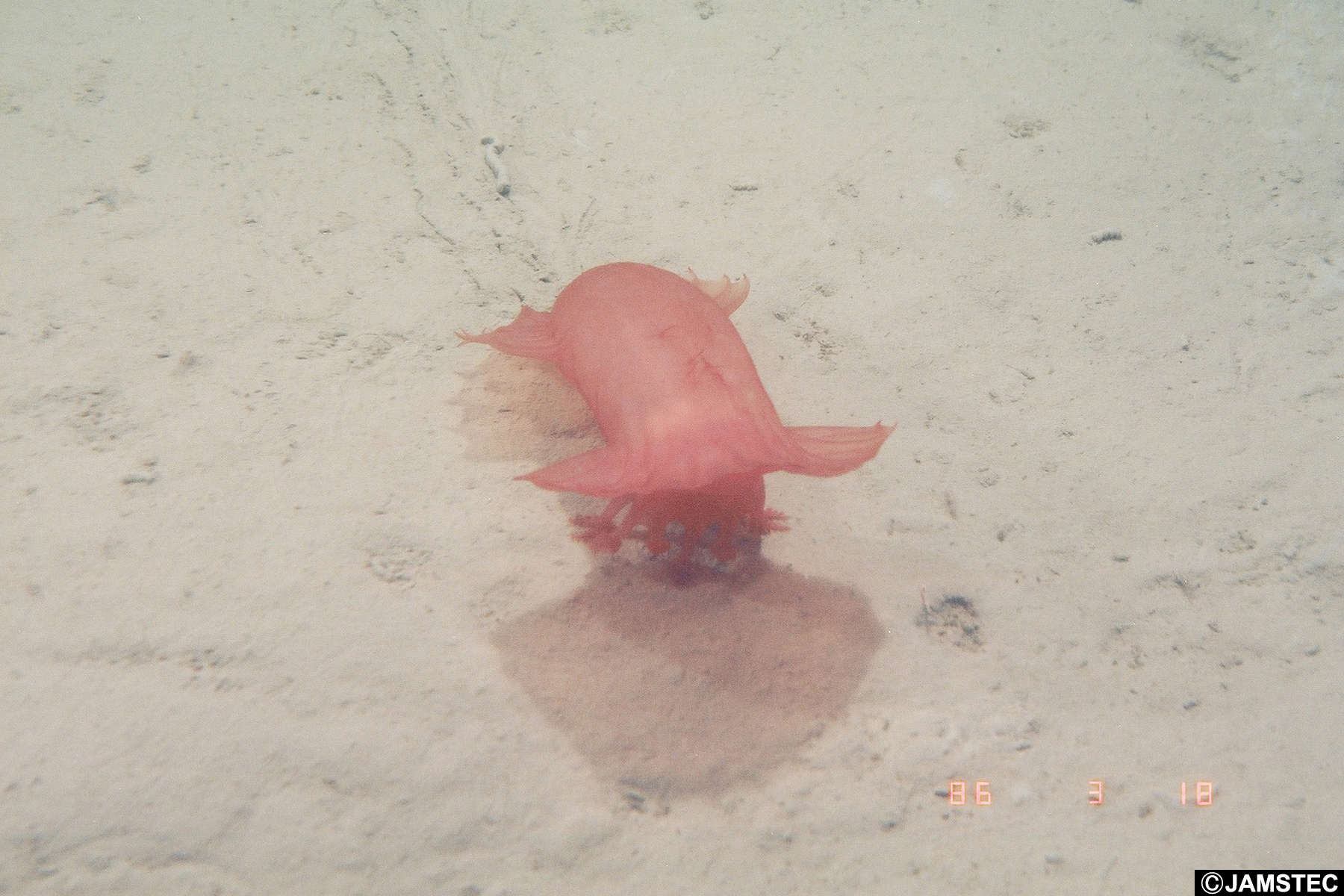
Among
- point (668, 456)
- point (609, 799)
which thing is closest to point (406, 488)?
point (668, 456)

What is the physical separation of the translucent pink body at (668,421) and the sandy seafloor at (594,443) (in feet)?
0.64

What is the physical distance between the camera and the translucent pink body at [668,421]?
1.99 m

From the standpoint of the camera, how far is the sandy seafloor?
192 cm

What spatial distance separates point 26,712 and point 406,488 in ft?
3.59

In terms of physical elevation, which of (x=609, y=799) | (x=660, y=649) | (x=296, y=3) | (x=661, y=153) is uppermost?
(x=296, y=3)

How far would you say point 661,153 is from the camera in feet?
11.8

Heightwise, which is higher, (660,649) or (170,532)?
(170,532)

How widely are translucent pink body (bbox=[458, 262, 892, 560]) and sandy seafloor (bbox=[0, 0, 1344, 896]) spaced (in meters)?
0.20

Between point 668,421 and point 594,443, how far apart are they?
60 cm

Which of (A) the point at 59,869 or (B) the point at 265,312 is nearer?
(A) the point at 59,869

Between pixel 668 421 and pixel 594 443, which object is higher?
pixel 668 421

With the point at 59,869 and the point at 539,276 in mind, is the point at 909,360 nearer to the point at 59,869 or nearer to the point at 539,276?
the point at 539,276

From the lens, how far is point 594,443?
262cm

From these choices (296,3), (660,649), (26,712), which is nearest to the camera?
(26,712)
